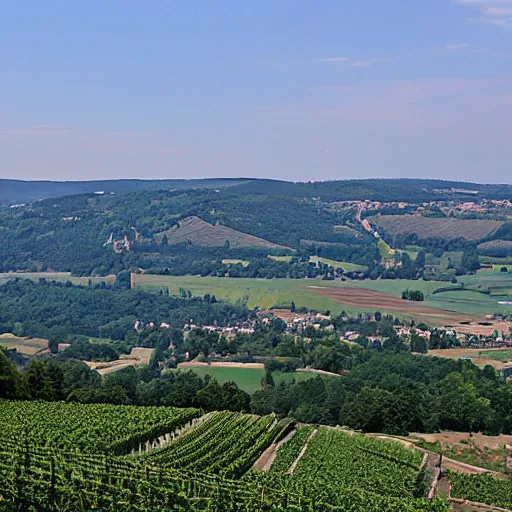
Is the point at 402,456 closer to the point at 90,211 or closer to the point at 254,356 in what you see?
the point at 254,356

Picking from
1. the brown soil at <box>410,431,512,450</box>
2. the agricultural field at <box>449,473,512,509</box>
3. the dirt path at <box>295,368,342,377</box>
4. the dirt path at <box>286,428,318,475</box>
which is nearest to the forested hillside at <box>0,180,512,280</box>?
the dirt path at <box>295,368,342,377</box>

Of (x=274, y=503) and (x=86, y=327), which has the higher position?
(x=274, y=503)

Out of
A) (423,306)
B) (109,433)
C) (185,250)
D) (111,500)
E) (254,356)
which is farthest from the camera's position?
(185,250)

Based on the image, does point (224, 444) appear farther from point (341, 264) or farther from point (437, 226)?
point (437, 226)

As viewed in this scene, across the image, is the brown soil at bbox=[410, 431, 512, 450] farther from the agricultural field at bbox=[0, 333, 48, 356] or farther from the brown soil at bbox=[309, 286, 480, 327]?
the brown soil at bbox=[309, 286, 480, 327]

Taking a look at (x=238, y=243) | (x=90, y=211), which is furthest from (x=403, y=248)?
(x=90, y=211)

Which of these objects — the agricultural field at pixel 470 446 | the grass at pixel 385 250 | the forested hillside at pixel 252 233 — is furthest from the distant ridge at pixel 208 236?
the agricultural field at pixel 470 446

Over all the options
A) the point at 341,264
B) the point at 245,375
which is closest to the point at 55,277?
the point at 341,264
